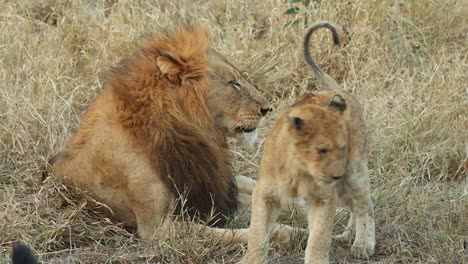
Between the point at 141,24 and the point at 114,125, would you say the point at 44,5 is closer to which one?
the point at 141,24

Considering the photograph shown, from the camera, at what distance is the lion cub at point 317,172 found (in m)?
3.71

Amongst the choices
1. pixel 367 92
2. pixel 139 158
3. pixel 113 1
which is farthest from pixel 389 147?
pixel 113 1

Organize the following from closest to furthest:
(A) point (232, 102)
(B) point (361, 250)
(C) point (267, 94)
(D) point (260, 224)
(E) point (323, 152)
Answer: (E) point (323, 152), (D) point (260, 224), (B) point (361, 250), (A) point (232, 102), (C) point (267, 94)

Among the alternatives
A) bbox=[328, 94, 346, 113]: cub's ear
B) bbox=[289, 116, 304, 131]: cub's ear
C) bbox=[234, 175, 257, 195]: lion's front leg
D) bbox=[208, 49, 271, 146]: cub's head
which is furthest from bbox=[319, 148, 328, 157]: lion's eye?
bbox=[234, 175, 257, 195]: lion's front leg

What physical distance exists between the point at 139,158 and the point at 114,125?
0.19 metres

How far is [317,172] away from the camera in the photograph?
369cm

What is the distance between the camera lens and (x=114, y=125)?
461cm

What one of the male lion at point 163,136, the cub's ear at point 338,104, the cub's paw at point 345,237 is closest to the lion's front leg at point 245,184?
the male lion at point 163,136

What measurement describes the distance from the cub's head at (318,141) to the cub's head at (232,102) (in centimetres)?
95

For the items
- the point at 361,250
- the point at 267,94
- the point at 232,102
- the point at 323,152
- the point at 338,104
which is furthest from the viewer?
the point at 267,94

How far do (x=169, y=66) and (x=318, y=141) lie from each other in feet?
3.65

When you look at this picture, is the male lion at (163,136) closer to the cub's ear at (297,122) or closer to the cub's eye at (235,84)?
the cub's eye at (235,84)

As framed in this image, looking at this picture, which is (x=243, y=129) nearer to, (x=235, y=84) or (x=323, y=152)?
(x=235, y=84)

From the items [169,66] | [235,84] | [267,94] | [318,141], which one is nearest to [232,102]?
[235,84]
